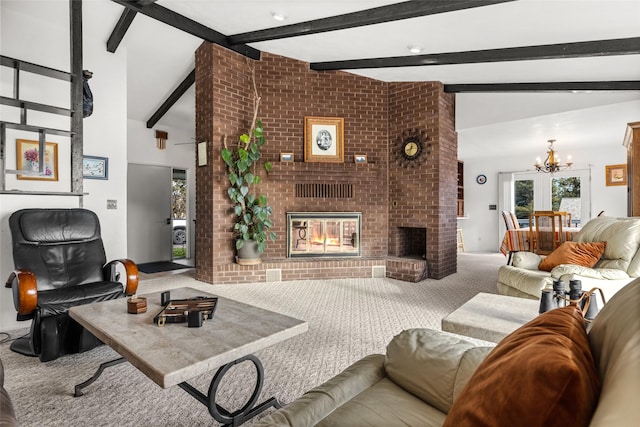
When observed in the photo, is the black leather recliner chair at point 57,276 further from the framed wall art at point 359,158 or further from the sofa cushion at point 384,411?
the framed wall art at point 359,158

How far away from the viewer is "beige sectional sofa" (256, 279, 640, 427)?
1.68 ft

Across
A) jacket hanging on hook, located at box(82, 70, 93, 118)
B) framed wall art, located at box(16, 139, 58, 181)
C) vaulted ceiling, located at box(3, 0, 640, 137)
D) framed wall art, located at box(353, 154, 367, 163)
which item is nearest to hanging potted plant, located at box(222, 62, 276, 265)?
vaulted ceiling, located at box(3, 0, 640, 137)

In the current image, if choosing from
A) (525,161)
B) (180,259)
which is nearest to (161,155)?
(180,259)

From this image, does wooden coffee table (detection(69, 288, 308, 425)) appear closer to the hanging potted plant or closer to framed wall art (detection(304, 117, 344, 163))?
the hanging potted plant

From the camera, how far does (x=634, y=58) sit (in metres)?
3.68

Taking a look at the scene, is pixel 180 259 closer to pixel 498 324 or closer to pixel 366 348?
pixel 366 348

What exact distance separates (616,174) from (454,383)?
27.3 feet

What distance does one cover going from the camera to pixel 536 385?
55 cm

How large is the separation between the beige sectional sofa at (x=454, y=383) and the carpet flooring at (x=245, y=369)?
833mm

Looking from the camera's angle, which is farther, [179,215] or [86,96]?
[179,215]

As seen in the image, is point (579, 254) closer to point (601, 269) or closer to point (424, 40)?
point (601, 269)

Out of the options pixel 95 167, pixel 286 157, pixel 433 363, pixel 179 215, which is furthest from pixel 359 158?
pixel 433 363

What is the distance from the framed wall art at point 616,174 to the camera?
22.9 ft

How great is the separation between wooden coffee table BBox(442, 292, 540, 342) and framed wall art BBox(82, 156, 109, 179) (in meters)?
3.56
